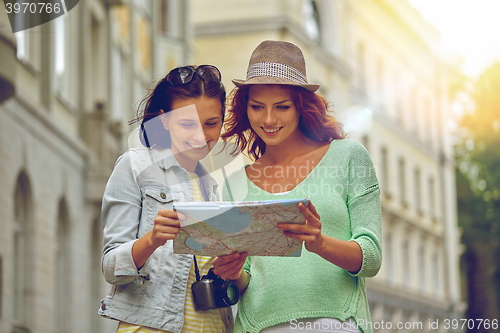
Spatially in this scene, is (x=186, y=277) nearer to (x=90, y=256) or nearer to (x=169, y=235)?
(x=169, y=235)

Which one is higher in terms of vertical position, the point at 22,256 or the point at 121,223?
the point at 22,256

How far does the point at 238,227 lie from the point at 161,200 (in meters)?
0.52

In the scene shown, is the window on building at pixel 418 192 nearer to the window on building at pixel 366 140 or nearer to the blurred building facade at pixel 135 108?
the blurred building facade at pixel 135 108

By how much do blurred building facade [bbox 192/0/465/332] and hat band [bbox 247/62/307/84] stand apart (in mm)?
21588

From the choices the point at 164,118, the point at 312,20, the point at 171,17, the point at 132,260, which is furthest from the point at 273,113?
the point at 312,20

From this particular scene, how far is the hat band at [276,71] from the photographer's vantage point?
286cm

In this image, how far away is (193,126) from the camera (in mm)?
2855

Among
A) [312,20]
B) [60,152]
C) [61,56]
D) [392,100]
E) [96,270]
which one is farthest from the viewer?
[392,100]

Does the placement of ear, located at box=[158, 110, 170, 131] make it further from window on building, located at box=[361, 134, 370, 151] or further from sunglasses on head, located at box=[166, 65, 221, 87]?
window on building, located at box=[361, 134, 370, 151]

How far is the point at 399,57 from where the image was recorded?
36.3 m

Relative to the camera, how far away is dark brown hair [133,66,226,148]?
2.94 meters

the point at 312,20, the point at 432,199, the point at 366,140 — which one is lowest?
the point at 432,199

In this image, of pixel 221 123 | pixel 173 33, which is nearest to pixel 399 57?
pixel 173 33

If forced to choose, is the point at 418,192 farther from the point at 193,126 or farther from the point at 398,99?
the point at 193,126
